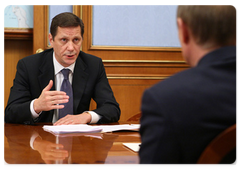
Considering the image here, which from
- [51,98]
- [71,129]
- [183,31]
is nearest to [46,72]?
[51,98]

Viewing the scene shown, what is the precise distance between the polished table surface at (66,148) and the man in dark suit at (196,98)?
0.34 metres

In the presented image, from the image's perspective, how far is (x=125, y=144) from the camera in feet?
4.42

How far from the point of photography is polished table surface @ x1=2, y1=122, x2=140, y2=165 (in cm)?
110

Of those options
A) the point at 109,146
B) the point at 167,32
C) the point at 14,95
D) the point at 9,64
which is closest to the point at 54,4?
the point at 9,64

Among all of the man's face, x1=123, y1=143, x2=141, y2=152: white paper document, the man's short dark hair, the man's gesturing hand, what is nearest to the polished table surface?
x1=123, y1=143, x2=141, y2=152: white paper document

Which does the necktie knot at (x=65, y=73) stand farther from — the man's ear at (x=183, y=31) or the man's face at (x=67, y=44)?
the man's ear at (x=183, y=31)

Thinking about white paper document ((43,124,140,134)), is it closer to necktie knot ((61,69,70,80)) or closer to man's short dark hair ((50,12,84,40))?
necktie knot ((61,69,70,80))

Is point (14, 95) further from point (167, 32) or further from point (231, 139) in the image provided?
point (167, 32)

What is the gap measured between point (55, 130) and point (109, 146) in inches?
14.6

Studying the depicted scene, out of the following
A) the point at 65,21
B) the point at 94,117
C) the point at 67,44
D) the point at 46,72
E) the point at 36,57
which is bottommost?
the point at 94,117

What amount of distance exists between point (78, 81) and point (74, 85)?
0.15ft

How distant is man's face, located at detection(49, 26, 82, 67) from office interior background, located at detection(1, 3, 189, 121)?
1.10m

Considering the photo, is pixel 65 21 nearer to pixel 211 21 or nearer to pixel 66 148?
pixel 66 148

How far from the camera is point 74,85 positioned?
7.92ft
